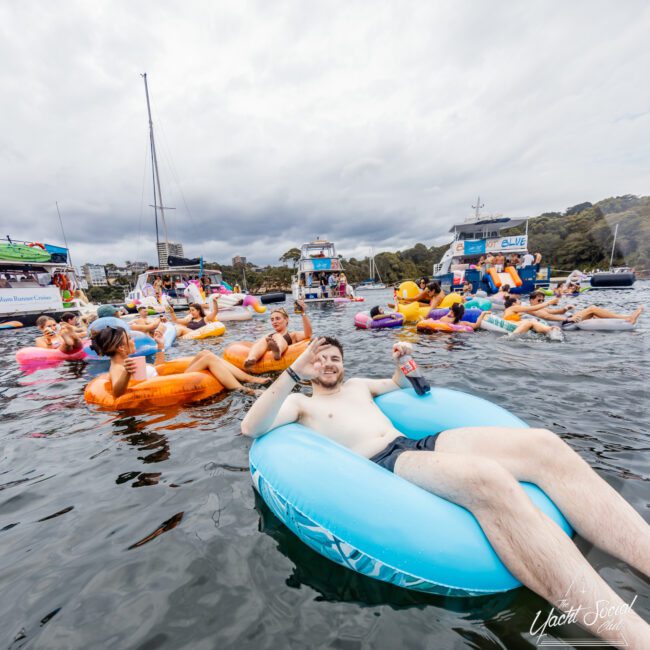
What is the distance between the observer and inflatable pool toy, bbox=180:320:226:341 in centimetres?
926

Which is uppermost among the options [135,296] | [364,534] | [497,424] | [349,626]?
[135,296]

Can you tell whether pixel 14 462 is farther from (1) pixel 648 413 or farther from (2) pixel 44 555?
(1) pixel 648 413

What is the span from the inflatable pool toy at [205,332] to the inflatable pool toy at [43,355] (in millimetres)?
2639

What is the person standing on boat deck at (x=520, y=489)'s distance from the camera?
1.38 meters

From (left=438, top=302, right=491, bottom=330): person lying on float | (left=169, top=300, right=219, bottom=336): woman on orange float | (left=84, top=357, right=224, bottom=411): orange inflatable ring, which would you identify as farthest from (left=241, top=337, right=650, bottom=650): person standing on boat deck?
(left=169, top=300, right=219, bottom=336): woman on orange float

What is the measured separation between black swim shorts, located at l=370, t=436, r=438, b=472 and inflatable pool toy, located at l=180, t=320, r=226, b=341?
816cm

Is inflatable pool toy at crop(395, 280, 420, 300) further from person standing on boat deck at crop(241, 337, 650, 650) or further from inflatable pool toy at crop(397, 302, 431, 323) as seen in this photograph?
person standing on boat deck at crop(241, 337, 650, 650)

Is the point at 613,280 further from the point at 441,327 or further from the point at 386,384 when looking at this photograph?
the point at 386,384

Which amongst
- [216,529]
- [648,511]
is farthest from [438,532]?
[648,511]

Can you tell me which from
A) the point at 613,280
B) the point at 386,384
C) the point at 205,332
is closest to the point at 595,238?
the point at 613,280

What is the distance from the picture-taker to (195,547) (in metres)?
1.95

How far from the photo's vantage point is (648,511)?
2.01m

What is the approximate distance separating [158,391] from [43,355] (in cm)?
462

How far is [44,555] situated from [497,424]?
10.2 feet
